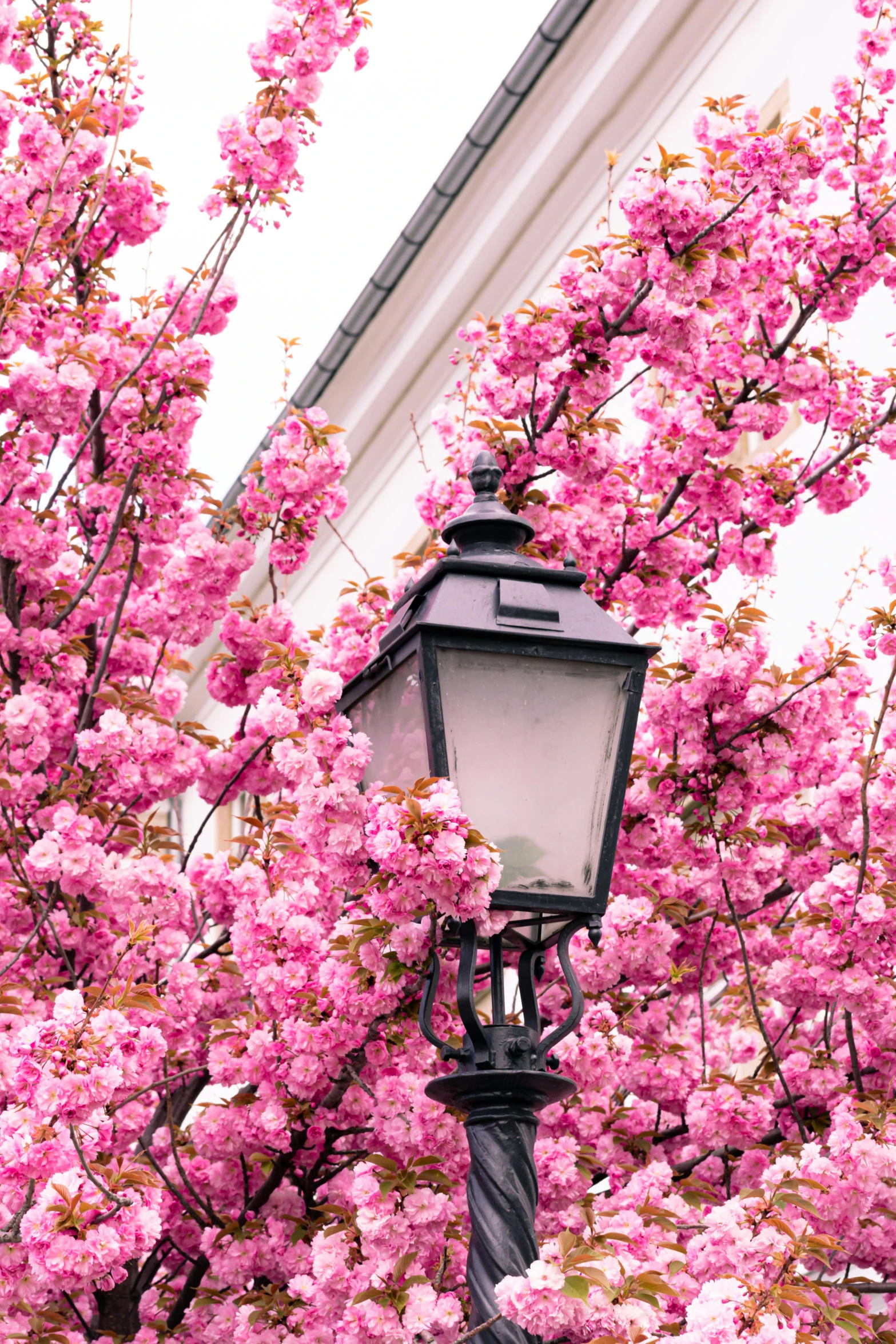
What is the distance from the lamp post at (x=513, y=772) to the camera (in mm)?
2498

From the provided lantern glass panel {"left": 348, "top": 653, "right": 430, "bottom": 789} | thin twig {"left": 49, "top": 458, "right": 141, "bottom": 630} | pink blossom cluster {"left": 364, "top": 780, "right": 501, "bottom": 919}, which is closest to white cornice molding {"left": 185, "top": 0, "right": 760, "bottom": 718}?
thin twig {"left": 49, "top": 458, "right": 141, "bottom": 630}

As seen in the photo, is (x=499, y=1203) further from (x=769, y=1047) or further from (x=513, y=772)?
(x=769, y=1047)

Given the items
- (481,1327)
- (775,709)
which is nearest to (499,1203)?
(481,1327)

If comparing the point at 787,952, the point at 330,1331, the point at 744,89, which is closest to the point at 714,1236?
the point at 330,1331

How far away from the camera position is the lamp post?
2.50m

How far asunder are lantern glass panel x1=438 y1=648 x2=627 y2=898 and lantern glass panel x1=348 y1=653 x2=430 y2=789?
87 mm

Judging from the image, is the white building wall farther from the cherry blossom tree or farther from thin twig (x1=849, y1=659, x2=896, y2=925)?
thin twig (x1=849, y1=659, x2=896, y2=925)

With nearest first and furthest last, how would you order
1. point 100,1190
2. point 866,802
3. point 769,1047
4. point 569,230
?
point 100,1190, point 866,802, point 769,1047, point 569,230

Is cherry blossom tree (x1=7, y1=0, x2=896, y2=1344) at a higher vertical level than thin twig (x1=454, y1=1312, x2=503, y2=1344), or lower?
higher

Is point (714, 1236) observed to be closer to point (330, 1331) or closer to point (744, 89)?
point (330, 1331)

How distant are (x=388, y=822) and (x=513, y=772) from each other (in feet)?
0.96

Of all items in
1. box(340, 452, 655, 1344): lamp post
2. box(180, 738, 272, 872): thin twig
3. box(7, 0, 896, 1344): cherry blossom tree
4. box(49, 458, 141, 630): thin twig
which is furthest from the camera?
box(180, 738, 272, 872): thin twig

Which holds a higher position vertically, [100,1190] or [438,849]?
[438,849]

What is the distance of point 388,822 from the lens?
96.0 inches
